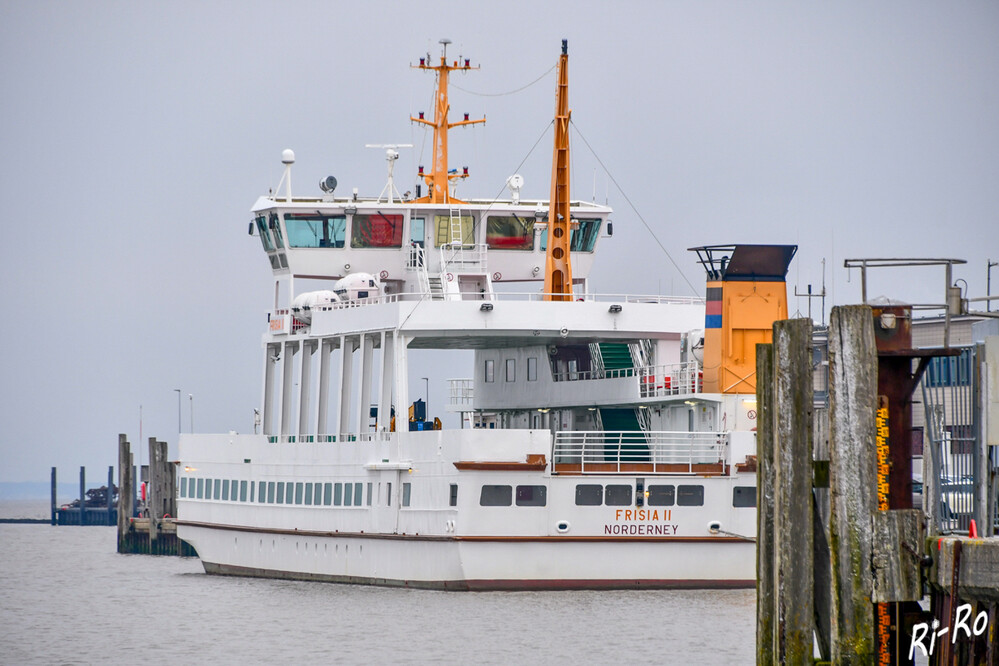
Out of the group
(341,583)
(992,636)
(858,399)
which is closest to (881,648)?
(992,636)

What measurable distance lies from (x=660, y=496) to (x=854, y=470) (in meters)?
15.4

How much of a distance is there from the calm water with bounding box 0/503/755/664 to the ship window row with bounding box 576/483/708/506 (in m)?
1.57

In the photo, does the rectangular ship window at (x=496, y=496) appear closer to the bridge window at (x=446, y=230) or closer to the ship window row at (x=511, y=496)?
the ship window row at (x=511, y=496)

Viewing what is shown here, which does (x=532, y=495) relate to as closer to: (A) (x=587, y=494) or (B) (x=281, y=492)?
(A) (x=587, y=494)

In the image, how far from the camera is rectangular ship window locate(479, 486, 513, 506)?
95.7ft

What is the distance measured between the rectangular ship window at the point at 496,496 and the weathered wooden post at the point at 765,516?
1354 cm

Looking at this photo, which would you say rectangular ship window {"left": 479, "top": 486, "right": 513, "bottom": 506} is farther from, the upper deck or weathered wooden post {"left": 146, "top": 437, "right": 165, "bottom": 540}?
weathered wooden post {"left": 146, "top": 437, "right": 165, "bottom": 540}

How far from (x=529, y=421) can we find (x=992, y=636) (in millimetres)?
24964

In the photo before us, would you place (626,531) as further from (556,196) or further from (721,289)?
(556,196)

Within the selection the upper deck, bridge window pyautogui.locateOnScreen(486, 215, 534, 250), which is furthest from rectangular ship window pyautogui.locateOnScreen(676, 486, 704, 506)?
bridge window pyautogui.locateOnScreen(486, 215, 534, 250)

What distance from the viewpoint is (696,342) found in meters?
33.0

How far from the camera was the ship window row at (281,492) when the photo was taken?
33594 millimetres

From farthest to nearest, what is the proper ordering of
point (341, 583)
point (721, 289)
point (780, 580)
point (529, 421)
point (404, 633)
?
point (529, 421), point (341, 583), point (721, 289), point (404, 633), point (780, 580)

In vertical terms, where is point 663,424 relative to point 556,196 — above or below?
below
